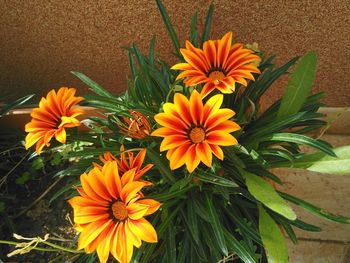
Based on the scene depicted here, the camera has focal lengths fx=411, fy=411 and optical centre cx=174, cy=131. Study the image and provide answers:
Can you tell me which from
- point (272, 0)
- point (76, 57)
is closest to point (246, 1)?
point (272, 0)

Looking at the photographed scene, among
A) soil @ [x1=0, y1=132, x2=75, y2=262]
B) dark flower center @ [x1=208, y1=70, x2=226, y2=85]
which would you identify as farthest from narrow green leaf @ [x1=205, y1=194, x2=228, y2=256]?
soil @ [x1=0, y1=132, x2=75, y2=262]

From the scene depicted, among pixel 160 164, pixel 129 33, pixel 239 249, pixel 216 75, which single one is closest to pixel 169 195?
pixel 160 164

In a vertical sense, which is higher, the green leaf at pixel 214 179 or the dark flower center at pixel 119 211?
the dark flower center at pixel 119 211

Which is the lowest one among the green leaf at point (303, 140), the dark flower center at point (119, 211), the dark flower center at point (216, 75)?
the green leaf at point (303, 140)

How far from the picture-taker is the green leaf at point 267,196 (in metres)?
0.88

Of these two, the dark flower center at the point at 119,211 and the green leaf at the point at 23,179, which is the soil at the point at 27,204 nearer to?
the green leaf at the point at 23,179

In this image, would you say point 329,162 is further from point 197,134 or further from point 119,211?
point 119,211

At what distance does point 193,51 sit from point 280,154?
0.34m

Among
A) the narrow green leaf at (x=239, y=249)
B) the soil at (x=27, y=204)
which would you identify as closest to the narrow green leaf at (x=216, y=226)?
the narrow green leaf at (x=239, y=249)

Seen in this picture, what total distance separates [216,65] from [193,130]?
19 cm

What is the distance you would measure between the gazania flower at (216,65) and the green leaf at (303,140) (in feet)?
0.66

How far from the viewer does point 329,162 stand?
979mm

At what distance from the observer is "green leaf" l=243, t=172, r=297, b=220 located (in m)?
0.88

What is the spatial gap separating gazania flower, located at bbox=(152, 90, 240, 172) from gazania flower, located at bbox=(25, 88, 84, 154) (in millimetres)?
253
